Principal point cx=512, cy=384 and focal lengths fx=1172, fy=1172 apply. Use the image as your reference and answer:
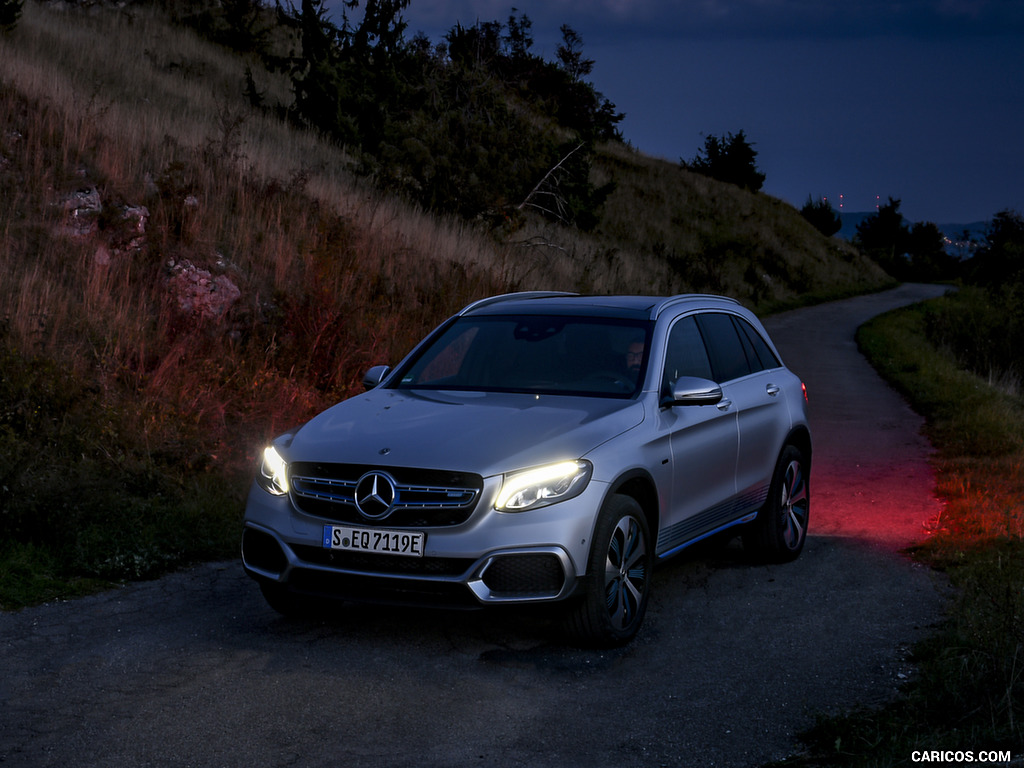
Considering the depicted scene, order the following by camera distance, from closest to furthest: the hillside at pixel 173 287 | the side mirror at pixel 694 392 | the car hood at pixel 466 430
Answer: the car hood at pixel 466 430 < the side mirror at pixel 694 392 < the hillside at pixel 173 287

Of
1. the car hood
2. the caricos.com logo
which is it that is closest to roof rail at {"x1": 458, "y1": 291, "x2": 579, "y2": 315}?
the car hood

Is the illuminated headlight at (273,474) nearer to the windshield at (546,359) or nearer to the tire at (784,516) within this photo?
the windshield at (546,359)

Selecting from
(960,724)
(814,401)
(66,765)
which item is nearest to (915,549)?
(960,724)

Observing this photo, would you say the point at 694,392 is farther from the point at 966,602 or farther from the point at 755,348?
the point at 755,348

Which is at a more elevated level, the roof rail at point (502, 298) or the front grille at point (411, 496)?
the roof rail at point (502, 298)

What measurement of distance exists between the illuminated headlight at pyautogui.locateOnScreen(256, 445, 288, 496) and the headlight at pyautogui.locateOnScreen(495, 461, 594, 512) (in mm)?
1179

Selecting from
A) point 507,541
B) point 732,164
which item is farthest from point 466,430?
point 732,164

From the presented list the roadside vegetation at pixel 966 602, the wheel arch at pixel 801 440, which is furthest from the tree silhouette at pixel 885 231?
the wheel arch at pixel 801 440

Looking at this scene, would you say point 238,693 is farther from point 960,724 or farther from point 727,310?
point 727,310

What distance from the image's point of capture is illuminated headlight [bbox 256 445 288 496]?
230 inches

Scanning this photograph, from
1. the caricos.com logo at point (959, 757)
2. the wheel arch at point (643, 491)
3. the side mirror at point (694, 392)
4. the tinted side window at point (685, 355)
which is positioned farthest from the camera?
the tinted side window at point (685, 355)

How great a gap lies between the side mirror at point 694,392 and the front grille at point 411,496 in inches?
56.5

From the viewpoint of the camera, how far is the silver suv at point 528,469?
5.37m

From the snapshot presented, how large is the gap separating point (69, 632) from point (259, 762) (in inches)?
86.6
